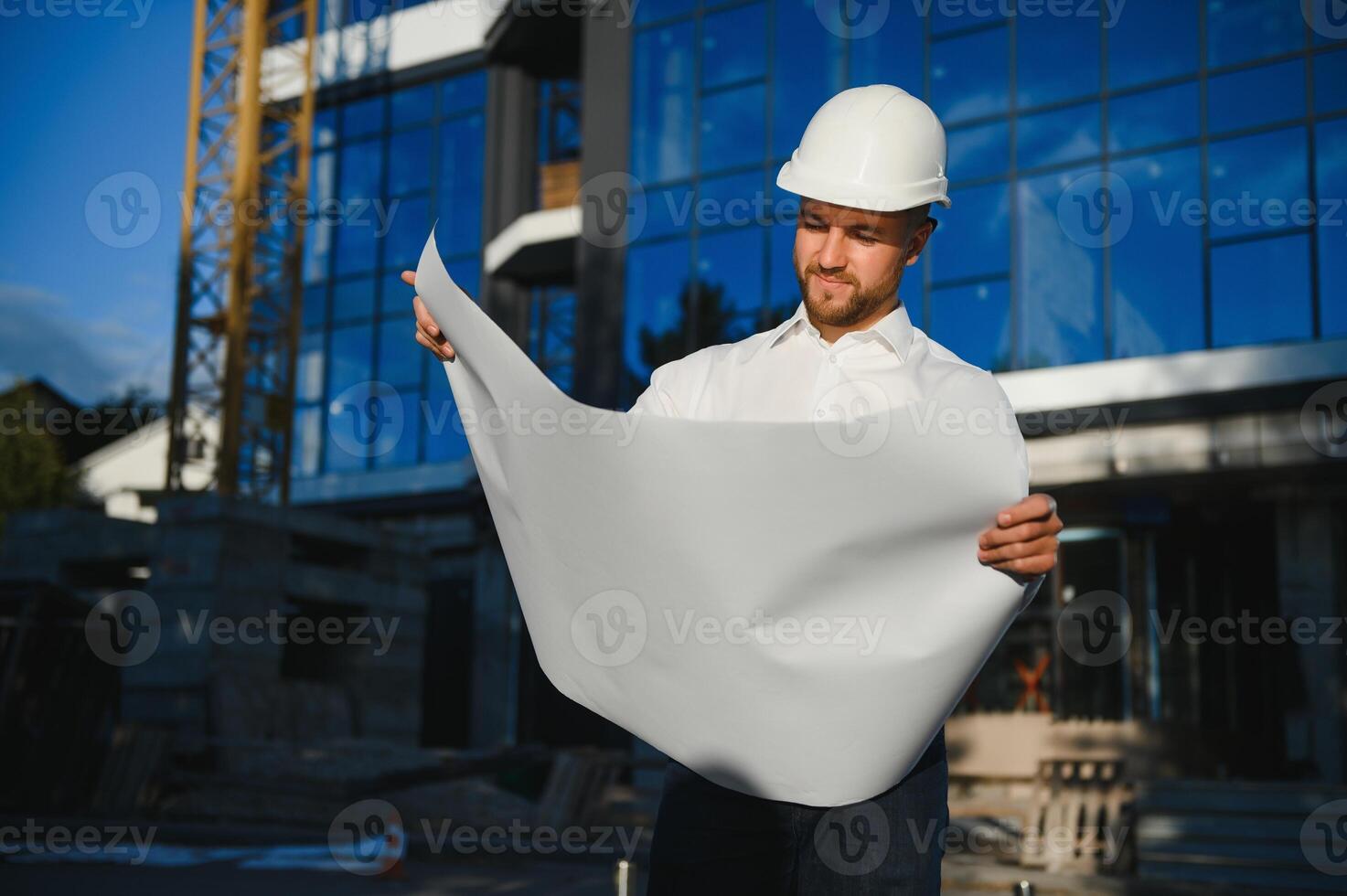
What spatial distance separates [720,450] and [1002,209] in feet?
57.9

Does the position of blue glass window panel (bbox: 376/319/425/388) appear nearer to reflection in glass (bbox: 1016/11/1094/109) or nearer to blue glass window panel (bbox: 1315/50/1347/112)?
reflection in glass (bbox: 1016/11/1094/109)

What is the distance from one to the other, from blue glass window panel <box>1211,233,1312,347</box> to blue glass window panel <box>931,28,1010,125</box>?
3.98 metres

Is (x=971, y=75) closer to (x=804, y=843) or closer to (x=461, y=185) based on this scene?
(x=461, y=185)

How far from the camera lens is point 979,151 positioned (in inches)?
762

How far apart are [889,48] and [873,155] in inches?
721

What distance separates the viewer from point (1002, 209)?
62.4 ft

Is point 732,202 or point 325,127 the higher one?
point 325,127

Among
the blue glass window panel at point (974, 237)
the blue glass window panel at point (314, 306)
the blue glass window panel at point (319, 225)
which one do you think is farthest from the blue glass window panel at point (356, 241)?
the blue glass window panel at point (974, 237)

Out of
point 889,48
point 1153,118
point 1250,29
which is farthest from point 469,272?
point 1250,29
